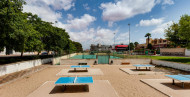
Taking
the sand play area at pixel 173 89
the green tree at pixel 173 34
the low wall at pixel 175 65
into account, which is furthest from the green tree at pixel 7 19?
the green tree at pixel 173 34

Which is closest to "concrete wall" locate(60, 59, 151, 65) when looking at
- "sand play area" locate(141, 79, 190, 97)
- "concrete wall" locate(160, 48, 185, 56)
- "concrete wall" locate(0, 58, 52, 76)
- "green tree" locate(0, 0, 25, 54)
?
"concrete wall" locate(0, 58, 52, 76)

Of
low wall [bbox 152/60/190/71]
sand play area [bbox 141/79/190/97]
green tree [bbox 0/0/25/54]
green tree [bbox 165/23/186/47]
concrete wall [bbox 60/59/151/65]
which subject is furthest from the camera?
green tree [bbox 165/23/186/47]

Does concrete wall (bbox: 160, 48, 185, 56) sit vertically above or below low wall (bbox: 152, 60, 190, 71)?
above

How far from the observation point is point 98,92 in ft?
19.5

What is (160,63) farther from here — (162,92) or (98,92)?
(98,92)

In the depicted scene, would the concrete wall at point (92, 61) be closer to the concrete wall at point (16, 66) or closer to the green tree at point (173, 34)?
the concrete wall at point (16, 66)

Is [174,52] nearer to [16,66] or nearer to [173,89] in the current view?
[173,89]

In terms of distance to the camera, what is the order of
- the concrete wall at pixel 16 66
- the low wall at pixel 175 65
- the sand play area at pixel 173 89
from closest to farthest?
the sand play area at pixel 173 89
the concrete wall at pixel 16 66
the low wall at pixel 175 65

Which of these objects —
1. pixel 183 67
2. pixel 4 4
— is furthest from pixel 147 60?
pixel 4 4

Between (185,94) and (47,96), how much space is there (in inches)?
314

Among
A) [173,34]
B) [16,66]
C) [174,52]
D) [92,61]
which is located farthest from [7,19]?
[174,52]

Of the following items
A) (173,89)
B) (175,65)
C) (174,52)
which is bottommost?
(173,89)

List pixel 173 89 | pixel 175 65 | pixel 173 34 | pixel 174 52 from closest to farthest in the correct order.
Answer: pixel 173 89
pixel 175 65
pixel 173 34
pixel 174 52

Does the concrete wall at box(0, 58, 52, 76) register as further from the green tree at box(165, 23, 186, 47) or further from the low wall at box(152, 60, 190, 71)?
the green tree at box(165, 23, 186, 47)
